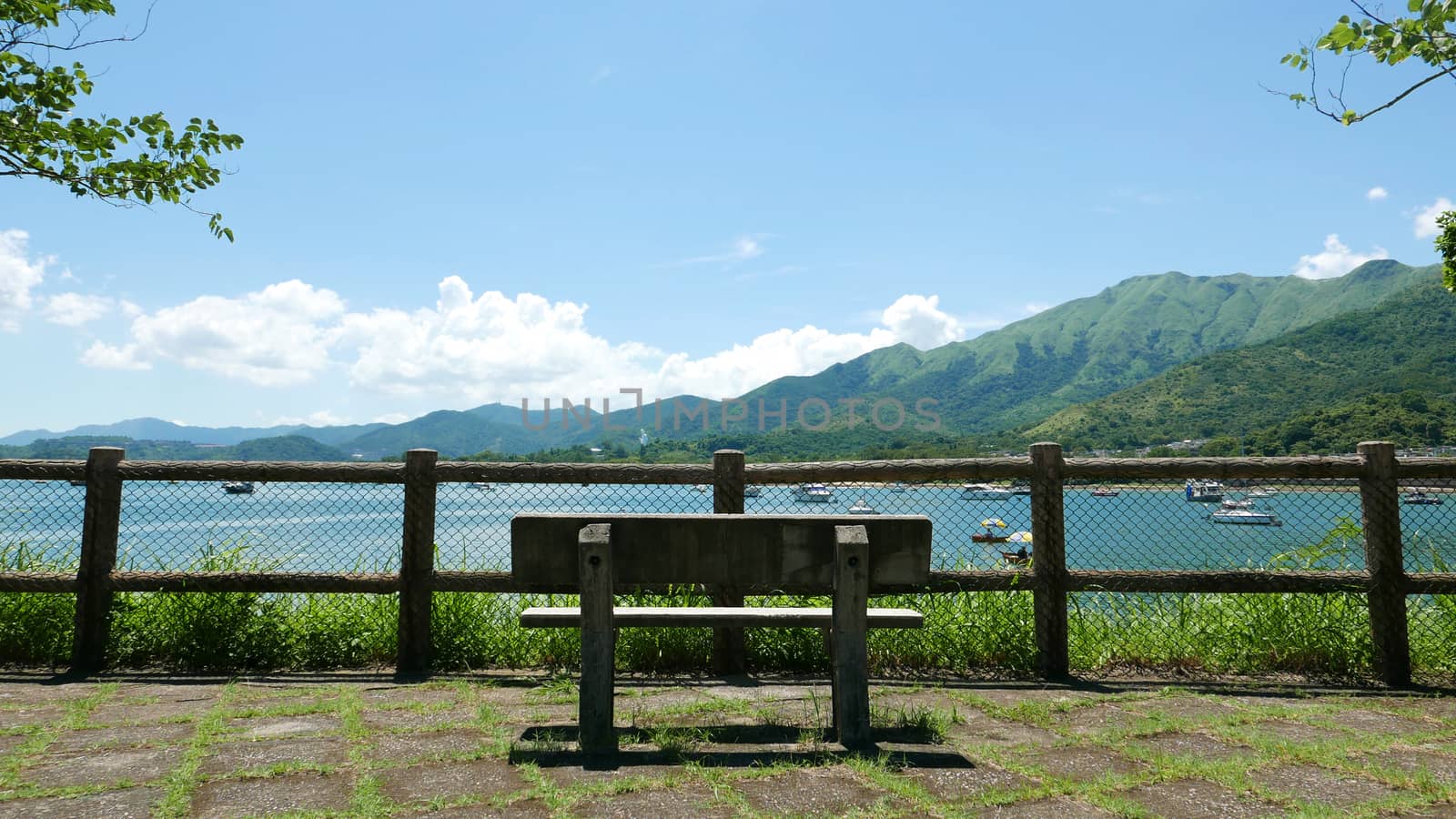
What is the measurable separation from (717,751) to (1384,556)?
457cm

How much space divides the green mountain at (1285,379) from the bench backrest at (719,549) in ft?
349

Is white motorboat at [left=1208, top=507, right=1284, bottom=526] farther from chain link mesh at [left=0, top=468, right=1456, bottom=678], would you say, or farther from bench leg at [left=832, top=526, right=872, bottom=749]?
bench leg at [left=832, top=526, right=872, bottom=749]

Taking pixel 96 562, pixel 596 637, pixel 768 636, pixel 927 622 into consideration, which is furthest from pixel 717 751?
pixel 96 562

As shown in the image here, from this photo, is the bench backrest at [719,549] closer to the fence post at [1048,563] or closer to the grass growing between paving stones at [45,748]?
the grass growing between paving stones at [45,748]

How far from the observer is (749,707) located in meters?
4.41

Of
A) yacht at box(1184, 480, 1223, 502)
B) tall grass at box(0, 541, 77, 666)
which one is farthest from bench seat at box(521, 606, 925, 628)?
tall grass at box(0, 541, 77, 666)

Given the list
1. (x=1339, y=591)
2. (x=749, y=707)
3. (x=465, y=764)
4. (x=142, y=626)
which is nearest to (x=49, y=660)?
(x=142, y=626)

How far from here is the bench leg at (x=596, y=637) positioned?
12.0 ft

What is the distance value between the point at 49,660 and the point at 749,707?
4787mm

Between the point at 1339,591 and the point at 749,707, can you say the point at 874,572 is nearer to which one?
the point at 749,707

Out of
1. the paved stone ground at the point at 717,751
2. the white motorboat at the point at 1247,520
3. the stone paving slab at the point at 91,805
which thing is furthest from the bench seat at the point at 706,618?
the white motorboat at the point at 1247,520

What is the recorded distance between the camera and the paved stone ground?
2.97 m

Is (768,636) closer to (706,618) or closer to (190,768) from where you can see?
(706,618)

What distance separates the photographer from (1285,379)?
134375mm
